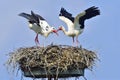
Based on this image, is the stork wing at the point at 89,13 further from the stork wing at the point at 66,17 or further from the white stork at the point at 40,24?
the white stork at the point at 40,24

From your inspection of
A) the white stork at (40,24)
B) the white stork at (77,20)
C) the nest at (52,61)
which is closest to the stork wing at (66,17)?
the white stork at (77,20)

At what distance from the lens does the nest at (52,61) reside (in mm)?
8039

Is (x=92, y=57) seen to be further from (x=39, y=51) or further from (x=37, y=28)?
(x=37, y=28)

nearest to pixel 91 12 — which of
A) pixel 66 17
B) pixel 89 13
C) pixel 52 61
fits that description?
pixel 89 13

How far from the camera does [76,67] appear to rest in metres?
8.08

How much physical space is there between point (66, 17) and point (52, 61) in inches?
90.8

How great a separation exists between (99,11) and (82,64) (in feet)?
5.68

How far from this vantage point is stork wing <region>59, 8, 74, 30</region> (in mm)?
10023

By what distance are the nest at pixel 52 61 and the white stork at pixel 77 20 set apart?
1.34m

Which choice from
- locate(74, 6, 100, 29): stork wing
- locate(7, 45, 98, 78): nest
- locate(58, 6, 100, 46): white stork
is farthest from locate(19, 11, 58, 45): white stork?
locate(7, 45, 98, 78): nest

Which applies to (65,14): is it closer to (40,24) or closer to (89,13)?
(40,24)

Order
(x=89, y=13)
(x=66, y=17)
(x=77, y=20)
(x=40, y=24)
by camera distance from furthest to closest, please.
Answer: (x=66, y=17) < (x=40, y=24) < (x=77, y=20) < (x=89, y=13)

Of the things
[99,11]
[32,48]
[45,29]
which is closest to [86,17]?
[99,11]

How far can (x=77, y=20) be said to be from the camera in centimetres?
976
